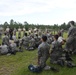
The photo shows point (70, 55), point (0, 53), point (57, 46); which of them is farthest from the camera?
point (0, 53)

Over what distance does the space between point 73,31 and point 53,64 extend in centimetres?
364

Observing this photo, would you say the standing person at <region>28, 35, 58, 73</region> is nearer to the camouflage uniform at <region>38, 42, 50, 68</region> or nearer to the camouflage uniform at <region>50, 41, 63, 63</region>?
the camouflage uniform at <region>38, 42, 50, 68</region>

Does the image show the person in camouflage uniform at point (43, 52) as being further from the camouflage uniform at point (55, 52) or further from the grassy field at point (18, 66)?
the camouflage uniform at point (55, 52)

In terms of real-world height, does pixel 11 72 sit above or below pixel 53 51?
below

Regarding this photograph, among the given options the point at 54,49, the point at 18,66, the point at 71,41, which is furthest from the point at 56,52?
the point at 18,66

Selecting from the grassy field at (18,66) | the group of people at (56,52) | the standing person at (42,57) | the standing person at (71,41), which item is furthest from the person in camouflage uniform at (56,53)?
the standing person at (71,41)

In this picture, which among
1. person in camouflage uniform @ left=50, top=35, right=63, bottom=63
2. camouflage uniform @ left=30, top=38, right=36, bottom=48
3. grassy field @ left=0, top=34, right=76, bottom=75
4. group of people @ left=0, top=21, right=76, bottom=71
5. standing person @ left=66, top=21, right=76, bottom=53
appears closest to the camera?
group of people @ left=0, top=21, right=76, bottom=71

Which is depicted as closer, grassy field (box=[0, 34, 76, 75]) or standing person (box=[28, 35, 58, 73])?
standing person (box=[28, 35, 58, 73])

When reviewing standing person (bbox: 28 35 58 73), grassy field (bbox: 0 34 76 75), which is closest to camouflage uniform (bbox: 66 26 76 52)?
grassy field (bbox: 0 34 76 75)

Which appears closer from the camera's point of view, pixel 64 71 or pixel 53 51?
pixel 64 71

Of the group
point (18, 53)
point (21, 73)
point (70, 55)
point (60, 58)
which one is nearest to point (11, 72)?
point (21, 73)

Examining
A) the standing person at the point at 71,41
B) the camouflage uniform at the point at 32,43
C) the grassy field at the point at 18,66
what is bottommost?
the grassy field at the point at 18,66

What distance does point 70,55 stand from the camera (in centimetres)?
1794

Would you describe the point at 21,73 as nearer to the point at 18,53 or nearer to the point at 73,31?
the point at 73,31
